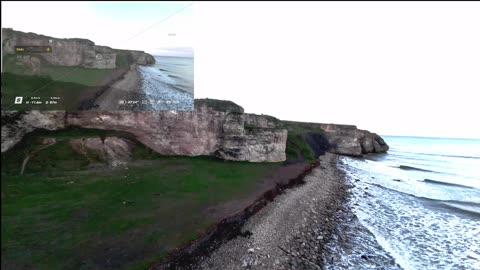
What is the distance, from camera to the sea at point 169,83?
13.8 meters

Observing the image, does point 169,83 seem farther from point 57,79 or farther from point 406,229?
point 406,229

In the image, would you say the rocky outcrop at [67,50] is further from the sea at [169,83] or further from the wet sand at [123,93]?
the sea at [169,83]

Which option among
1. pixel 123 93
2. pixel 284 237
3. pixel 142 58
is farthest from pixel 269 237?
pixel 142 58

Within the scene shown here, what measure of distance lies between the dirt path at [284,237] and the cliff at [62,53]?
406 inches

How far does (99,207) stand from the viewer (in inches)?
534

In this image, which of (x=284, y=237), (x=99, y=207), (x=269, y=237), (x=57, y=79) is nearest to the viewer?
(x=57, y=79)

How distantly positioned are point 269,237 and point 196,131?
19747 mm

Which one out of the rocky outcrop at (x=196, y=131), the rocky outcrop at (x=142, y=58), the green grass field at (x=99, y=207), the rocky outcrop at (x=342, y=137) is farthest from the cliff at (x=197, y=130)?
the rocky outcrop at (x=342, y=137)

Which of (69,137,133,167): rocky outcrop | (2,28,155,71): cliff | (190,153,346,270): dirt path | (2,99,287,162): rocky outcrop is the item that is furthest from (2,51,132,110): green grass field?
(2,99,287,162): rocky outcrop

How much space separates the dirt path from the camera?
11.6m

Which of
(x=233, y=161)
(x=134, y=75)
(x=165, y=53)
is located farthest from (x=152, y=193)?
(x=233, y=161)

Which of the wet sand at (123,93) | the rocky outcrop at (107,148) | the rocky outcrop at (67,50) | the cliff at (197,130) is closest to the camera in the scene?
the rocky outcrop at (67,50)

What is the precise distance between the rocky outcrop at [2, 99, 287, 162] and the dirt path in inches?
470

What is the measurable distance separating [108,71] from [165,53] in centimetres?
309
